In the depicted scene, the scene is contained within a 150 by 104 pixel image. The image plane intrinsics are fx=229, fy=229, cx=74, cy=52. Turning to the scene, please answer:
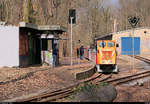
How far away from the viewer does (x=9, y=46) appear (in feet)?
55.0

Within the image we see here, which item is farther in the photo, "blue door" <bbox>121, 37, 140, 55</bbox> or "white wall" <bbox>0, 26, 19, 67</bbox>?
"blue door" <bbox>121, 37, 140, 55</bbox>

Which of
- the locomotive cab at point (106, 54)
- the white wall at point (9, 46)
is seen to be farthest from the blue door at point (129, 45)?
the white wall at point (9, 46)

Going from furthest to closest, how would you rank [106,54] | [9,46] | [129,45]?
[129,45] < [106,54] < [9,46]

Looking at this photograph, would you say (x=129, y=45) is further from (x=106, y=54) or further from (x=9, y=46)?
(x=9, y=46)

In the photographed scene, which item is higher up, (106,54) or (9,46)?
(9,46)

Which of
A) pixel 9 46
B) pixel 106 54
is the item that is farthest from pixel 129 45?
pixel 9 46

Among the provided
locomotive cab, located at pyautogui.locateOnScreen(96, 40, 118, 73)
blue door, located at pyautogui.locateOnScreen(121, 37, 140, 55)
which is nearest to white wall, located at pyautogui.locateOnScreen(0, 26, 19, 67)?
locomotive cab, located at pyautogui.locateOnScreen(96, 40, 118, 73)

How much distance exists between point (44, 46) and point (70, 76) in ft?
27.4

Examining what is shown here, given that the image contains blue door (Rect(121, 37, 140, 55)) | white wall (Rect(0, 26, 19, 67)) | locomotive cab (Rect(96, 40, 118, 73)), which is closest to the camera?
white wall (Rect(0, 26, 19, 67))

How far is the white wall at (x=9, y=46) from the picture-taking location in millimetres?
16672

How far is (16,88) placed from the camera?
33.2 feet

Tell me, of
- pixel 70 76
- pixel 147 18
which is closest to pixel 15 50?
pixel 70 76

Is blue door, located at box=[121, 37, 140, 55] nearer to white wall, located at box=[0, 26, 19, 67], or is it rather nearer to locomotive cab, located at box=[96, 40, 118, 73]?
locomotive cab, located at box=[96, 40, 118, 73]

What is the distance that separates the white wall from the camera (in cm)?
1667
